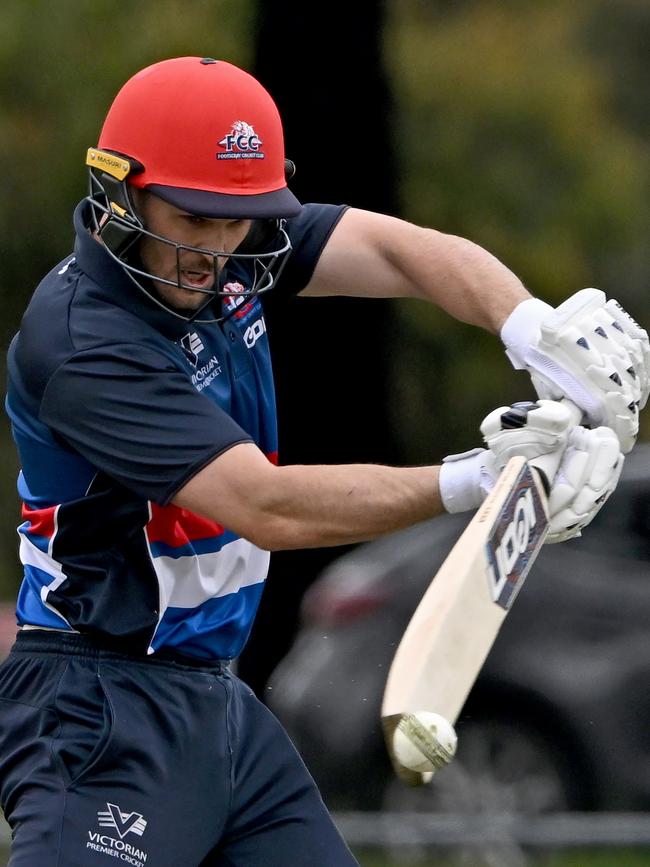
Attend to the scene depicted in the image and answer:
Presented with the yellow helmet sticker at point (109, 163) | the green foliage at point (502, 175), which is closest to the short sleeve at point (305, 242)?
the yellow helmet sticker at point (109, 163)

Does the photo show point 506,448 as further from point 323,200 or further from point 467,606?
point 323,200

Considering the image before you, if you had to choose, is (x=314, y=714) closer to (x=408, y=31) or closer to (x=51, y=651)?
(x=51, y=651)

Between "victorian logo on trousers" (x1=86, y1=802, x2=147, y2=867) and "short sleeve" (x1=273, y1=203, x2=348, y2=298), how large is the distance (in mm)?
1214

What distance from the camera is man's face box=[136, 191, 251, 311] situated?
3.23 m

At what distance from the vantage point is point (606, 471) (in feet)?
10.2

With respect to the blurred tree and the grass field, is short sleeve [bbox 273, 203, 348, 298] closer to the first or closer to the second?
the blurred tree

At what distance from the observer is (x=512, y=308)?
11.5ft

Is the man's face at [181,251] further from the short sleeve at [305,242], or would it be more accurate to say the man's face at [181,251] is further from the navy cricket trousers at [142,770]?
the navy cricket trousers at [142,770]

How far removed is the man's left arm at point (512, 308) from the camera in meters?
3.22

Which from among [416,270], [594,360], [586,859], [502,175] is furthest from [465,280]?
[502,175]

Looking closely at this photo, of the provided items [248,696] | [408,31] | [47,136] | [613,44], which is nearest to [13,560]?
[47,136]

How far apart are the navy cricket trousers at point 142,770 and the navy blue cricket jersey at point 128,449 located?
0.07 metres

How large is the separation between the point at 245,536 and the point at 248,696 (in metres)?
0.57

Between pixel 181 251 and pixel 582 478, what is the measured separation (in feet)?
2.72
